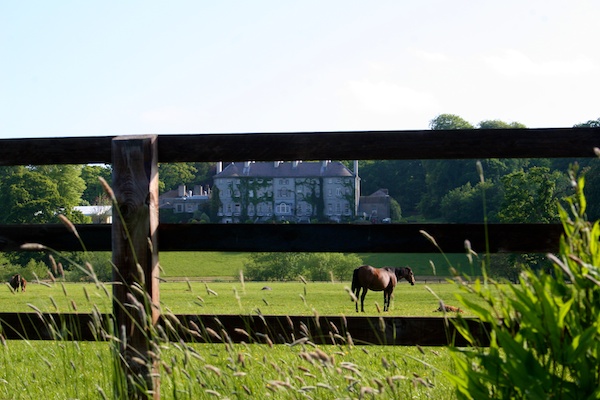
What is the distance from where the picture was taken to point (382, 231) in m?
4.33

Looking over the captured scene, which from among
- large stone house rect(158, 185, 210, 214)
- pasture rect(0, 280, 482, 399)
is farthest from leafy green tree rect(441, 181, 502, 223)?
pasture rect(0, 280, 482, 399)

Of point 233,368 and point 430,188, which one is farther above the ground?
point 233,368

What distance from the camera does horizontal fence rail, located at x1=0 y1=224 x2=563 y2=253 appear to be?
168 inches

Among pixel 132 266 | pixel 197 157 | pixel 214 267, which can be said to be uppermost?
pixel 197 157

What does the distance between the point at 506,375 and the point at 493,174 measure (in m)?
105

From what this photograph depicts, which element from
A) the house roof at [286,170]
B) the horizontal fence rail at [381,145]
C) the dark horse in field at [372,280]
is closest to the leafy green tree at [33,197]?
the dark horse in field at [372,280]

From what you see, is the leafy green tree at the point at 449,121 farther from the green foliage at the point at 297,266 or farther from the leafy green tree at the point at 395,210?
the green foliage at the point at 297,266

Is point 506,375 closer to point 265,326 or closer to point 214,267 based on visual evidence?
point 265,326

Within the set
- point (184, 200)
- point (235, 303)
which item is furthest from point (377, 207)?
point (235, 303)

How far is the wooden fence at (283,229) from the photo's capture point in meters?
4.31

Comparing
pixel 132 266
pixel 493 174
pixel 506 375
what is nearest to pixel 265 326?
pixel 132 266

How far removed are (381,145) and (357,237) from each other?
1.96 feet

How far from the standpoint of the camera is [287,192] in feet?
505

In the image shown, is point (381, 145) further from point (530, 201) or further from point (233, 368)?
point (530, 201)
